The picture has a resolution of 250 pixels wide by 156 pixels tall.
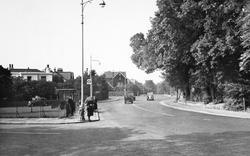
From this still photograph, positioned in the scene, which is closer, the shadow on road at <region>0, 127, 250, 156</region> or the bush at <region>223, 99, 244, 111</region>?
the shadow on road at <region>0, 127, 250, 156</region>

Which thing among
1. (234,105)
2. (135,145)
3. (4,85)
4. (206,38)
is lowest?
(135,145)

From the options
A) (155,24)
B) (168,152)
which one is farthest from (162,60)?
(168,152)

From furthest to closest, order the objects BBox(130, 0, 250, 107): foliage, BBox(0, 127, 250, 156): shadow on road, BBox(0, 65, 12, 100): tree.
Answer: BBox(0, 65, 12, 100): tree → BBox(130, 0, 250, 107): foliage → BBox(0, 127, 250, 156): shadow on road

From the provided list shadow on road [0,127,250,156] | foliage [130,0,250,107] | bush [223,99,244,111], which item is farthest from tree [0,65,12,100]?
shadow on road [0,127,250,156]

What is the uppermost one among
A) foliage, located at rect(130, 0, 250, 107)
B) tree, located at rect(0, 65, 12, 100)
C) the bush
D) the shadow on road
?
foliage, located at rect(130, 0, 250, 107)

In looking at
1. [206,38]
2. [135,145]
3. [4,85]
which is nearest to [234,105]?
[206,38]

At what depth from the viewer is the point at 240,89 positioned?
28578 mm

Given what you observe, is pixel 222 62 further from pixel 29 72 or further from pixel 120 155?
pixel 29 72

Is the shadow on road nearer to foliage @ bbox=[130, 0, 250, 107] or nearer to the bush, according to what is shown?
foliage @ bbox=[130, 0, 250, 107]

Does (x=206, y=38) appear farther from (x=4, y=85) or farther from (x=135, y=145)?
(x=4, y=85)

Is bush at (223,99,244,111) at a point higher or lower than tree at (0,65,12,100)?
lower

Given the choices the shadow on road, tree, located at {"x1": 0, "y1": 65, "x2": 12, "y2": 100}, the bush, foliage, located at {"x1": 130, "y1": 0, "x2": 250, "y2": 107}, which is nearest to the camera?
the shadow on road

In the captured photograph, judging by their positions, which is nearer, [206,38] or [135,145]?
[135,145]

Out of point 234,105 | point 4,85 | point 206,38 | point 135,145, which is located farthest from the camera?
point 4,85
